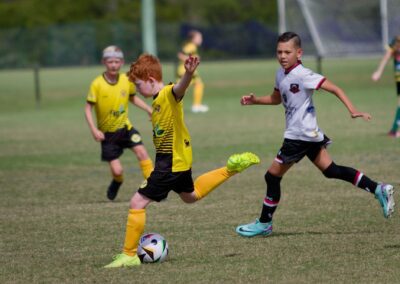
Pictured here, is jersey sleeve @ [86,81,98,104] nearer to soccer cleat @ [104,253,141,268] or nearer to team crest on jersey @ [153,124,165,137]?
team crest on jersey @ [153,124,165,137]

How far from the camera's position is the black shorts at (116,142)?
35.4 ft

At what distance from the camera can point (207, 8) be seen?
73.6 meters

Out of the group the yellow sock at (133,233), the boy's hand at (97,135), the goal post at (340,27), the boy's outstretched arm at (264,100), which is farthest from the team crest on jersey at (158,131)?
the goal post at (340,27)

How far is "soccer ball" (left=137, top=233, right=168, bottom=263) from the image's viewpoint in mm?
7137

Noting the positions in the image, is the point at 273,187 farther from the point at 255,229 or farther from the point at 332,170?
the point at 332,170

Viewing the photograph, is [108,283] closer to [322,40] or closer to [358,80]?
[358,80]

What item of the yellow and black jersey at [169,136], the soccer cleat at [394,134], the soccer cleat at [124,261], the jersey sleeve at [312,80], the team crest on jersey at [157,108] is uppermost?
the jersey sleeve at [312,80]

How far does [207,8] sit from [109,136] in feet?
209

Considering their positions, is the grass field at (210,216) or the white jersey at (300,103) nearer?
the grass field at (210,216)

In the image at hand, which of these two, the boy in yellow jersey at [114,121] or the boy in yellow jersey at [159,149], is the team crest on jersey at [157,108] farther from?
the boy in yellow jersey at [114,121]

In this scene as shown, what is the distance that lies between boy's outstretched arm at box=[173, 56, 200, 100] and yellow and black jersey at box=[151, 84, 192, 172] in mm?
176

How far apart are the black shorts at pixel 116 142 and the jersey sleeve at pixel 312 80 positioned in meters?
3.45

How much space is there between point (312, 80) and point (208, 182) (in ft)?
4.12

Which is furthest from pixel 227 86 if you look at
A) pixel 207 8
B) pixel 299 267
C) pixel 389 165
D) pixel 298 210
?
pixel 207 8
